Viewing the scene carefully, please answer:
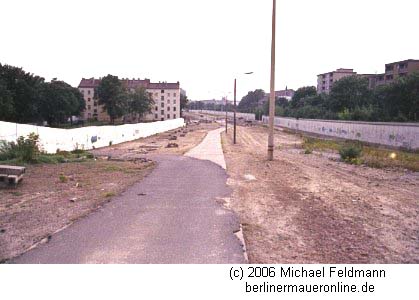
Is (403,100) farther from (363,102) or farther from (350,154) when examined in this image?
(350,154)

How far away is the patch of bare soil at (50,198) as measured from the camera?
6711 mm

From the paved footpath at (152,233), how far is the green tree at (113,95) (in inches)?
3404

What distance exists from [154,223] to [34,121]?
70802 mm

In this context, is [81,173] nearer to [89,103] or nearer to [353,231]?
[353,231]

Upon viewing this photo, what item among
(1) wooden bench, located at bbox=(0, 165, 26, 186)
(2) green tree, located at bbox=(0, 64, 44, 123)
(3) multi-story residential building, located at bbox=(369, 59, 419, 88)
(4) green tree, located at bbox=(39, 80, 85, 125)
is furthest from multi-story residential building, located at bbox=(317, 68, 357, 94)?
(1) wooden bench, located at bbox=(0, 165, 26, 186)

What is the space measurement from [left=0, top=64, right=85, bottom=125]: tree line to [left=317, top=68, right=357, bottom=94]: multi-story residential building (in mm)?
84103

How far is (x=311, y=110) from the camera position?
8075cm

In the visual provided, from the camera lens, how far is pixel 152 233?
6.62m

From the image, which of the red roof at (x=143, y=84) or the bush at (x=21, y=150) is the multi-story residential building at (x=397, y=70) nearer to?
the red roof at (x=143, y=84)

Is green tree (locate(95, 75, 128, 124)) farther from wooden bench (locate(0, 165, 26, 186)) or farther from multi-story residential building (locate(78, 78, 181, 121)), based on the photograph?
wooden bench (locate(0, 165, 26, 186))

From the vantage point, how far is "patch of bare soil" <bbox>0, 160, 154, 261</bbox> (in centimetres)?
671

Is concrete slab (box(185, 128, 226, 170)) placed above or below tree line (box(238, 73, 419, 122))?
below

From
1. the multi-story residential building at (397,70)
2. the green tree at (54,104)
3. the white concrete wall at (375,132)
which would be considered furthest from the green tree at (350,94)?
the green tree at (54,104)

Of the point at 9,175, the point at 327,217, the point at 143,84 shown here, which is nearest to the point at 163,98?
the point at 143,84
